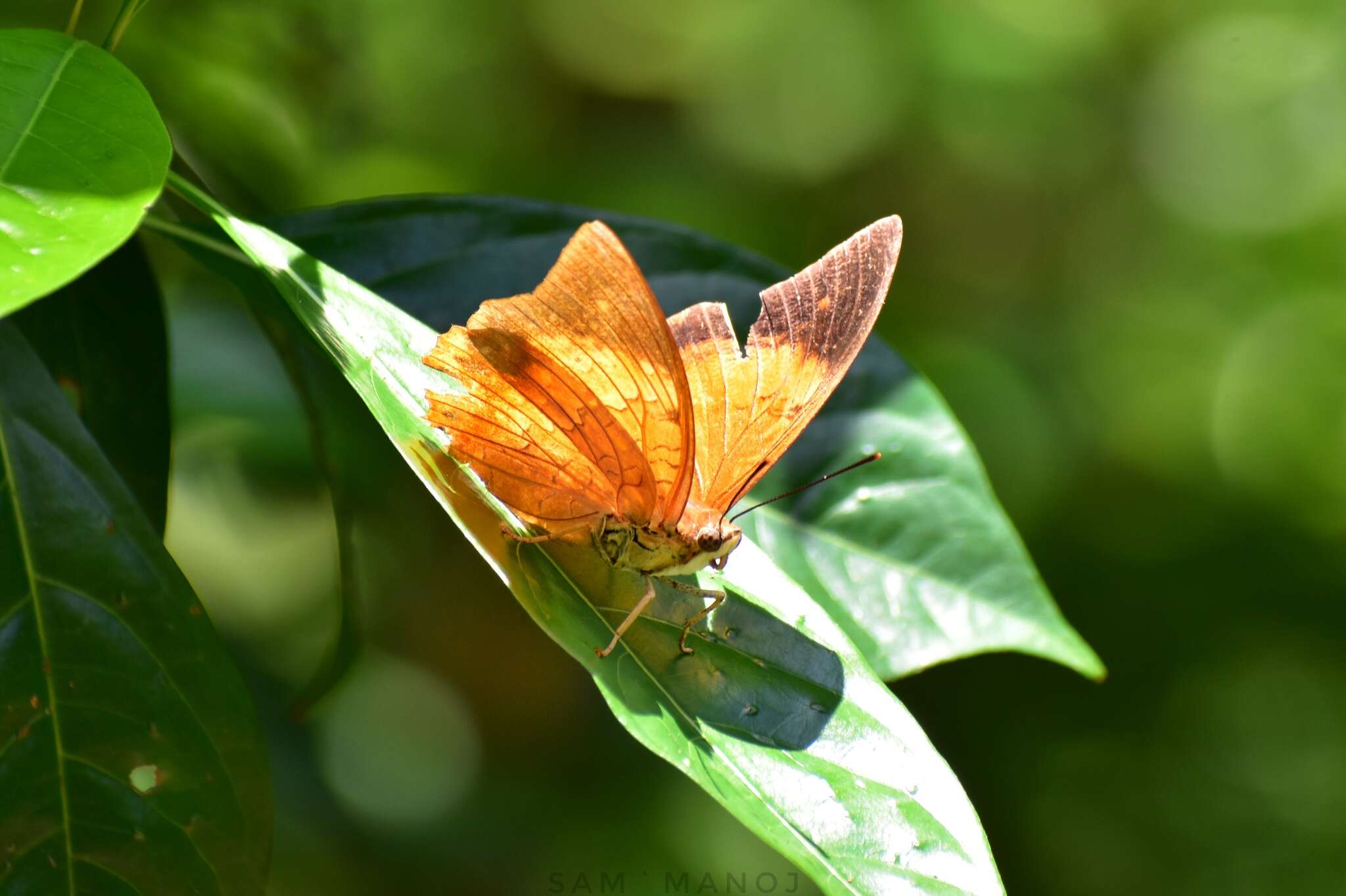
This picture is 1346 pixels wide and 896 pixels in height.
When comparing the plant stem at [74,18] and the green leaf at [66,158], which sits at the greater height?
the green leaf at [66,158]

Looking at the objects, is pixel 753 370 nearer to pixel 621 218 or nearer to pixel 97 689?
pixel 621 218

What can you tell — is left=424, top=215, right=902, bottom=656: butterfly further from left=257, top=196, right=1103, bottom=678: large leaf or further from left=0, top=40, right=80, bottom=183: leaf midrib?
left=0, top=40, right=80, bottom=183: leaf midrib

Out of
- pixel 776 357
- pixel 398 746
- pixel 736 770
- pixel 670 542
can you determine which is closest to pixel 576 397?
pixel 670 542

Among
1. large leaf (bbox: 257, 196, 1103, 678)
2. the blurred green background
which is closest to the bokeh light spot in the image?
the blurred green background

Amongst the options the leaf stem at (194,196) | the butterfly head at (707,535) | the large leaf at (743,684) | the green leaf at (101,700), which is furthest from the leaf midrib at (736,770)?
the leaf stem at (194,196)

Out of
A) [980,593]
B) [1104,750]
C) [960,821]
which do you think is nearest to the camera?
[960,821]

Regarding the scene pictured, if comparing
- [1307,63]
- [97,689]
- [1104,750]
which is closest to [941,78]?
[1307,63]

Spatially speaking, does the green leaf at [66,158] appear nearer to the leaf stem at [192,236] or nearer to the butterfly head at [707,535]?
the leaf stem at [192,236]
